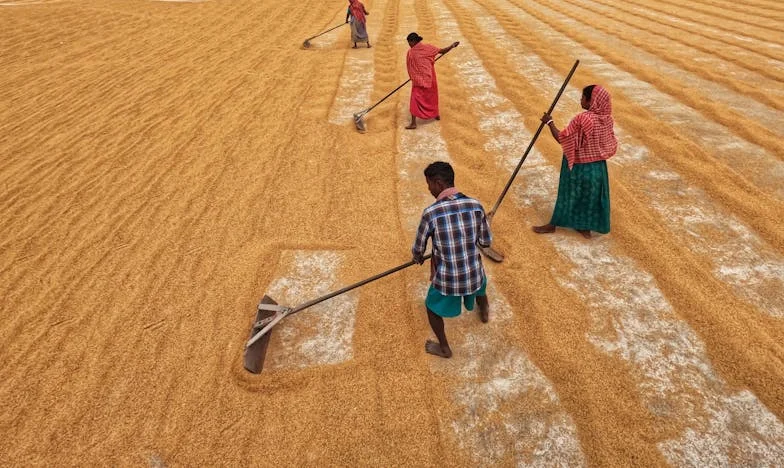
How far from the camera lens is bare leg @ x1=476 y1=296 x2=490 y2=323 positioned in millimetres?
3289

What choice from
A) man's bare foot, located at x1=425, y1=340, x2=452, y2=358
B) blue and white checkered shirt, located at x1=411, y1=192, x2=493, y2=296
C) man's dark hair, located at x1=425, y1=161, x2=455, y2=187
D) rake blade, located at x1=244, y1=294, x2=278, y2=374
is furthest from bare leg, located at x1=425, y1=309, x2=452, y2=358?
rake blade, located at x1=244, y1=294, x2=278, y2=374

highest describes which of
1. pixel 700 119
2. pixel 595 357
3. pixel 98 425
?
pixel 700 119

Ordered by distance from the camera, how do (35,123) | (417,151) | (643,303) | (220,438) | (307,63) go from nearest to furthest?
(220,438) → (643,303) → (417,151) → (35,123) → (307,63)

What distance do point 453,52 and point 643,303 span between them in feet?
25.4

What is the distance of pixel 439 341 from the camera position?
3.12m

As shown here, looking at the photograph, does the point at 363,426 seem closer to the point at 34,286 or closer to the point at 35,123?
the point at 34,286

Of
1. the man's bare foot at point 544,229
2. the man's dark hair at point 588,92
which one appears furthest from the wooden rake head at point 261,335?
the man's dark hair at point 588,92

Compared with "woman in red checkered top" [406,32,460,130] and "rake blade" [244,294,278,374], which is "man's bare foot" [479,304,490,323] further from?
"woman in red checkered top" [406,32,460,130]

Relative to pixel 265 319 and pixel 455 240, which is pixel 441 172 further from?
pixel 265 319

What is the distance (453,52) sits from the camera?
31.3ft

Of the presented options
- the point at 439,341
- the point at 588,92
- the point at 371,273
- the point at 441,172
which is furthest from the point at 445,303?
the point at 588,92

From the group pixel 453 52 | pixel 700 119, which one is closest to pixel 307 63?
pixel 453 52

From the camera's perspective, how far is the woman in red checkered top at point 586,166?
3668 mm

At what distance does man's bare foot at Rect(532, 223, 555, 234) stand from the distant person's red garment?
2.97 metres
